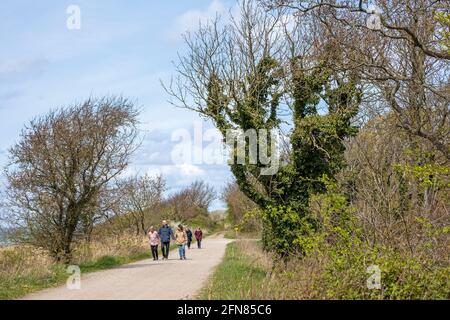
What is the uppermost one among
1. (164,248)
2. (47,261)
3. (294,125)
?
(294,125)

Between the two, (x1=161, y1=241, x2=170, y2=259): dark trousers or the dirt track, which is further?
(x1=161, y1=241, x2=170, y2=259): dark trousers

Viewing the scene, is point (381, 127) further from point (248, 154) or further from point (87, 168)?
point (87, 168)

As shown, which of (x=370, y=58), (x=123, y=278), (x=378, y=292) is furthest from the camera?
Answer: (x=123, y=278)

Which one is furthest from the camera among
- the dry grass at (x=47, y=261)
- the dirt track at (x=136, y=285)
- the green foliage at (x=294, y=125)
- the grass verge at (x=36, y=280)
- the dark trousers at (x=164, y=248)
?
the dark trousers at (x=164, y=248)

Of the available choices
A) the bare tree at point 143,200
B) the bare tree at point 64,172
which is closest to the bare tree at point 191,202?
the bare tree at point 143,200

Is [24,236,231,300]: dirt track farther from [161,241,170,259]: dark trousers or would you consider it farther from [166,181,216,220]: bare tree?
[166,181,216,220]: bare tree

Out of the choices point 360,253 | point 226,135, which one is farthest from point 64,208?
point 360,253

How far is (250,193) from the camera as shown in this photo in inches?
820

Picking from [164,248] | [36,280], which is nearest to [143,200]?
[164,248]

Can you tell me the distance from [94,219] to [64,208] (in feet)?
6.07

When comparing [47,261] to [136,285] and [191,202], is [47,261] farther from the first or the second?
[191,202]

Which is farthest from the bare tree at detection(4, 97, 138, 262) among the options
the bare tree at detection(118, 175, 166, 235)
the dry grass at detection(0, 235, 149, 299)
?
the bare tree at detection(118, 175, 166, 235)

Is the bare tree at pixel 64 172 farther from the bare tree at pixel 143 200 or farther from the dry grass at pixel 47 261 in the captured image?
the bare tree at pixel 143 200

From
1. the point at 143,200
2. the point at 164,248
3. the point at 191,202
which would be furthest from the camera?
the point at 191,202
